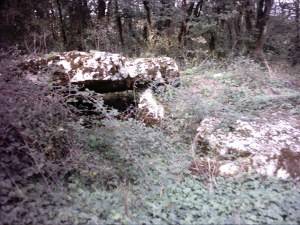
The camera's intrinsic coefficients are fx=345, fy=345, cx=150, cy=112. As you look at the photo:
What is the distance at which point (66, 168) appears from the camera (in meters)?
3.98

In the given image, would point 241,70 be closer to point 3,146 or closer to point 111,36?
point 111,36

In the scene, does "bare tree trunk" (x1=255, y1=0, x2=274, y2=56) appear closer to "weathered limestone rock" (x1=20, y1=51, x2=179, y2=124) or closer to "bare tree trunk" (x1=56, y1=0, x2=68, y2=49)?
"weathered limestone rock" (x1=20, y1=51, x2=179, y2=124)

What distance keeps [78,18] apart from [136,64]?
3.91 m

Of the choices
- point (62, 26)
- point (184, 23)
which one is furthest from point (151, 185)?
point (184, 23)

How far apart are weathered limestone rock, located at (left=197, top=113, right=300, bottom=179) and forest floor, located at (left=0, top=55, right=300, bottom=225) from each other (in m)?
0.19

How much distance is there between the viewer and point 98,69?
6.22m

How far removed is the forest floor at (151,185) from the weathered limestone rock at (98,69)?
3.33 feet

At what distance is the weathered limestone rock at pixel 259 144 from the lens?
4711 mm

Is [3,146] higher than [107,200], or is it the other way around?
[3,146]

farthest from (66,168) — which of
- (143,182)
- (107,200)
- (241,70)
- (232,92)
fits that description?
(241,70)

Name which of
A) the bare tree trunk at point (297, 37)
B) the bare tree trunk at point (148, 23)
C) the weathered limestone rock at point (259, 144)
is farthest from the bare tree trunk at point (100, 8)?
the bare tree trunk at point (297, 37)

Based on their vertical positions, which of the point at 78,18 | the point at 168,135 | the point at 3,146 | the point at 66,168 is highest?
the point at 78,18

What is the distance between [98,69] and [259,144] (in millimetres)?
3053

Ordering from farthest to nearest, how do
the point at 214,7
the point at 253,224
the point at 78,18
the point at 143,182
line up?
1. the point at 214,7
2. the point at 78,18
3. the point at 143,182
4. the point at 253,224
